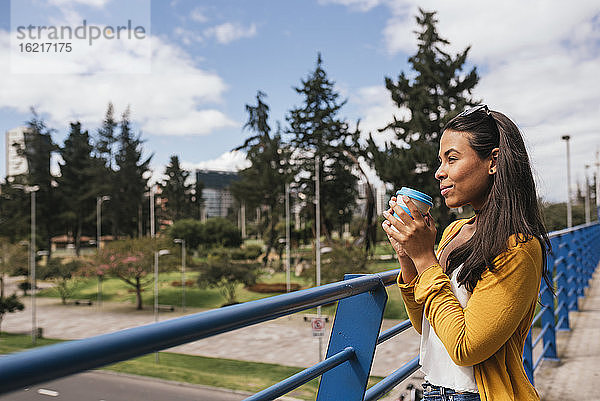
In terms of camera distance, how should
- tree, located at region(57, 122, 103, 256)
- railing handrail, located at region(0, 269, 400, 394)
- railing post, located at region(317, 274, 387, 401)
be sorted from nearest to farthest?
railing handrail, located at region(0, 269, 400, 394), railing post, located at region(317, 274, 387, 401), tree, located at region(57, 122, 103, 256)

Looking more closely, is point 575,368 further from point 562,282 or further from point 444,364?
point 444,364

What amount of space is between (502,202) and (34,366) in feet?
3.21

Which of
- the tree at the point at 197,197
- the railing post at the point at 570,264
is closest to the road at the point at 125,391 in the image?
the railing post at the point at 570,264

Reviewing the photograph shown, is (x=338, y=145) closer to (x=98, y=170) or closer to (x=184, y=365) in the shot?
(x=184, y=365)

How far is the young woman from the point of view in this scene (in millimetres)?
1108

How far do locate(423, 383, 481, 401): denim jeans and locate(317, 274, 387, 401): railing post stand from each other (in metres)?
0.15

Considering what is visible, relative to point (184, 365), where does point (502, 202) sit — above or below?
above

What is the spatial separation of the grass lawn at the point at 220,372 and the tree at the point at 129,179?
33322 millimetres

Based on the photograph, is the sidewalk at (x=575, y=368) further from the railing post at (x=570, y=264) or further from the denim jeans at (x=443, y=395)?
the denim jeans at (x=443, y=395)

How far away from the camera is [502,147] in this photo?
1224mm

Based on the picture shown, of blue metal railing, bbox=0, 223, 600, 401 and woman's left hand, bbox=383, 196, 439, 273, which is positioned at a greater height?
woman's left hand, bbox=383, 196, 439, 273

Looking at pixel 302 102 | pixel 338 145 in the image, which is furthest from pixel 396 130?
pixel 302 102

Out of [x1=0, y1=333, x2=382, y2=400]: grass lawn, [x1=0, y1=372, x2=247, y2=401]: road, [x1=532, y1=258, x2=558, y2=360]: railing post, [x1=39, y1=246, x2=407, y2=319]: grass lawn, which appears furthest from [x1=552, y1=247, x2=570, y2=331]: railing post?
[x1=39, y1=246, x2=407, y2=319]: grass lawn

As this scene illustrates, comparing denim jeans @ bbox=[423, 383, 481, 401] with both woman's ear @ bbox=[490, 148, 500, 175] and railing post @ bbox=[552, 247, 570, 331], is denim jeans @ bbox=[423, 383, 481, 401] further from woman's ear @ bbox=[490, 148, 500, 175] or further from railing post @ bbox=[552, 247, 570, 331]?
railing post @ bbox=[552, 247, 570, 331]
